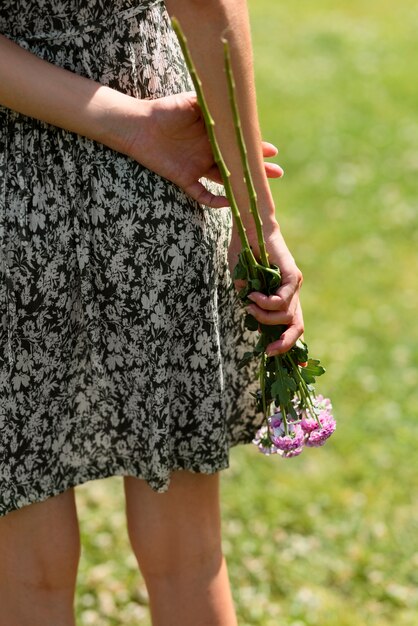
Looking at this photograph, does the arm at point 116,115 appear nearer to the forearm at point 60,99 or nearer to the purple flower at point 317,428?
the forearm at point 60,99

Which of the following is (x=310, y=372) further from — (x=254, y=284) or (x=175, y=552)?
(x=175, y=552)

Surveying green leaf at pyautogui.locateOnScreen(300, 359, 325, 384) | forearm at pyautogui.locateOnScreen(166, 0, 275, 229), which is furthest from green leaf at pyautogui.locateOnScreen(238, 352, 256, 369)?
forearm at pyautogui.locateOnScreen(166, 0, 275, 229)

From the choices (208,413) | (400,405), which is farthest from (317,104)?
(208,413)

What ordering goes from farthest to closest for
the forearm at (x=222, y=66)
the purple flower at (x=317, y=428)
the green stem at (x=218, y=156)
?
the purple flower at (x=317, y=428) < the forearm at (x=222, y=66) < the green stem at (x=218, y=156)

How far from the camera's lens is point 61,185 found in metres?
2.00

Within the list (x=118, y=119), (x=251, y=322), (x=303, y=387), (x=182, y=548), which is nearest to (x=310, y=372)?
(x=303, y=387)

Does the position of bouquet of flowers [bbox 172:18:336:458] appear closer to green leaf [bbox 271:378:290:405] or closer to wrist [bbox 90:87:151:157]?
green leaf [bbox 271:378:290:405]

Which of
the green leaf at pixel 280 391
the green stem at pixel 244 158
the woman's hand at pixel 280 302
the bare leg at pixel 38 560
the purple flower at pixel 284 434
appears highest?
the green stem at pixel 244 158

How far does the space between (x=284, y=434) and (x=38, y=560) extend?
0.57 metres

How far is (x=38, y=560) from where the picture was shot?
2152 mm

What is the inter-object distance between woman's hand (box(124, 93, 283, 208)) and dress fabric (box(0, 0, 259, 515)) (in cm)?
4

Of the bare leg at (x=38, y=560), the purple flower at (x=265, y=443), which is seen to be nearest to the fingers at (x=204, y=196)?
the purple flower at (x=265, y=443)

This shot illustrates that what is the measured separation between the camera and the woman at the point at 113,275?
6.37 ft

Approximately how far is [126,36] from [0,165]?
34 centimetres
